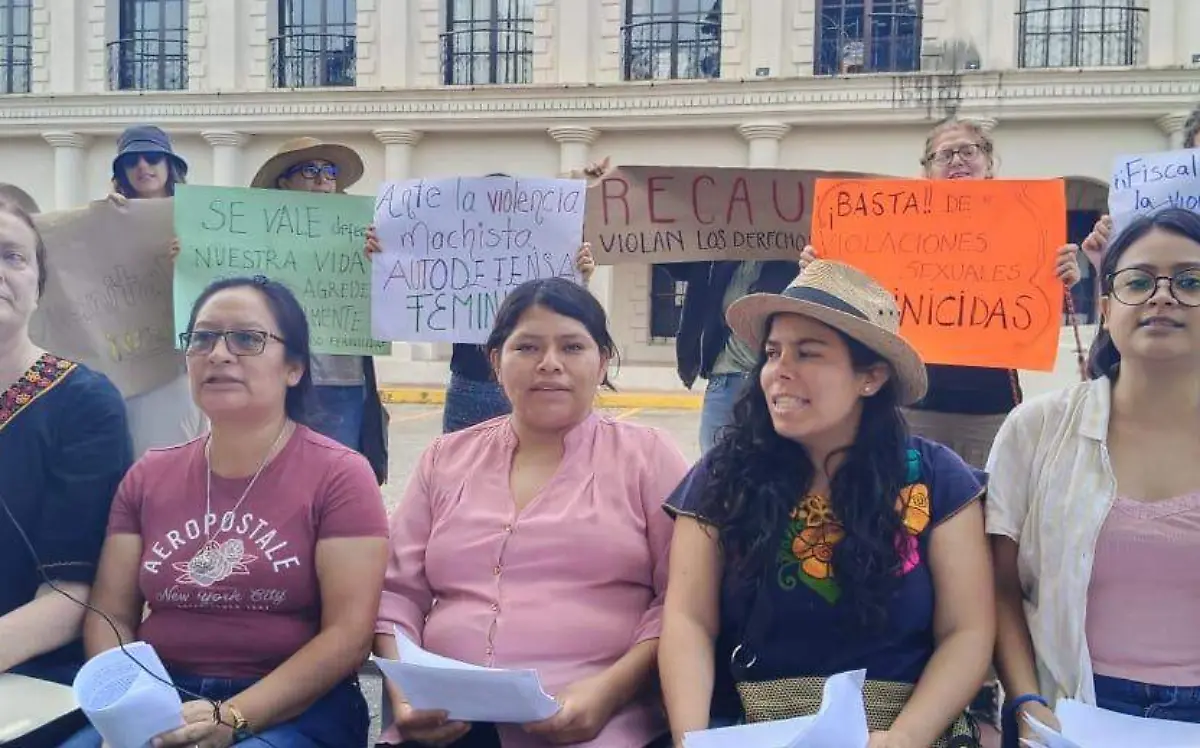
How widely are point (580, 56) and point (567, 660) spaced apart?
55.7 ft

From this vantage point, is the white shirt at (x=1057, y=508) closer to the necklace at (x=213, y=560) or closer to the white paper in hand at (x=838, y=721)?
the white paper in hand at (x=838, y=721)

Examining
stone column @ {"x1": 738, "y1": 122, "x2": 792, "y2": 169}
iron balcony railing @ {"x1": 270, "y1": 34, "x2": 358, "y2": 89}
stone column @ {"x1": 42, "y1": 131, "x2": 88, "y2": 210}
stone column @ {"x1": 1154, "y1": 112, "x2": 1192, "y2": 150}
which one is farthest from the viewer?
stone column @ {"x1": 42, "y1": 131, "x2": 88, "y2": 210}

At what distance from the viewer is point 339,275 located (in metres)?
4.32

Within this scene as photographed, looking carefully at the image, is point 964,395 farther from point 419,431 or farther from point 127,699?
point 419,431

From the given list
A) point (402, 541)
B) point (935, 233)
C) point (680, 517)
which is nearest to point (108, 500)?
point (402, 541)

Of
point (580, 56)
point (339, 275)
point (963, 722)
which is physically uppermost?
point (580, 56)

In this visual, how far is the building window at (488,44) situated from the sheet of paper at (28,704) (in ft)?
58.4

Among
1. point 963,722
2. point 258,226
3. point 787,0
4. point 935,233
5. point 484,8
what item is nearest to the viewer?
point 963,722

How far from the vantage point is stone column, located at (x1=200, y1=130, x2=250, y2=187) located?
19516mm

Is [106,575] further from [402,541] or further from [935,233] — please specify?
[935,233]

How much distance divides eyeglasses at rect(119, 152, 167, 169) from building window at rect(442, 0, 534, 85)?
15391 millimetres

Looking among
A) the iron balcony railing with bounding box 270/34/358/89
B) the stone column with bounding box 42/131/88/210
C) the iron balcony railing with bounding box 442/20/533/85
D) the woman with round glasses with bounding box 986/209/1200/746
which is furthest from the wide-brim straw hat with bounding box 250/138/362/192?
the stone column with bounding box 42/131/88/210

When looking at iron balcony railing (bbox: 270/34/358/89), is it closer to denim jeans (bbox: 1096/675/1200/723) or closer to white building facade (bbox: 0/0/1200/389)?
white building facade (bbox: 0/0/1200/389)

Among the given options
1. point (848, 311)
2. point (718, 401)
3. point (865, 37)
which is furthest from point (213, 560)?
point (865, 37)
